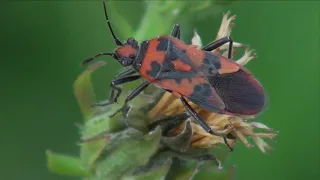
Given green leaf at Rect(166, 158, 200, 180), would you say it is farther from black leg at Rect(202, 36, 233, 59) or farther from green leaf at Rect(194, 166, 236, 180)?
black leg at Rect(202, 36, 233, 59)

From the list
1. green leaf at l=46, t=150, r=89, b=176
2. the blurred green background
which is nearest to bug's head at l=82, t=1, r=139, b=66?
green leaf at l=46, t=150, r=89, b=176

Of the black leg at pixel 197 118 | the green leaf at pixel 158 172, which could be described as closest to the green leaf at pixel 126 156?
the green leaf at pixel 158 172

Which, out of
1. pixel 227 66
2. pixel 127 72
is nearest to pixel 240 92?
pixel 227 66

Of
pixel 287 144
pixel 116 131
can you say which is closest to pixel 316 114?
pixel 287 144

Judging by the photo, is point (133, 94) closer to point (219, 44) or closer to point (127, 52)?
point (127, 52)

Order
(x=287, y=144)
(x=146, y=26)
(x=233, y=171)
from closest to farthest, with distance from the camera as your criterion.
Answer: (x=233, y=171) → (x=146, y=26) → (x=287, y=144)

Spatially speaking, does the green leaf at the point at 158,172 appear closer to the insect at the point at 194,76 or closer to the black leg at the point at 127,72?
the insect at the point at 194,76

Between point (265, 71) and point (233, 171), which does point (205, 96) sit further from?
point (265, 71)
